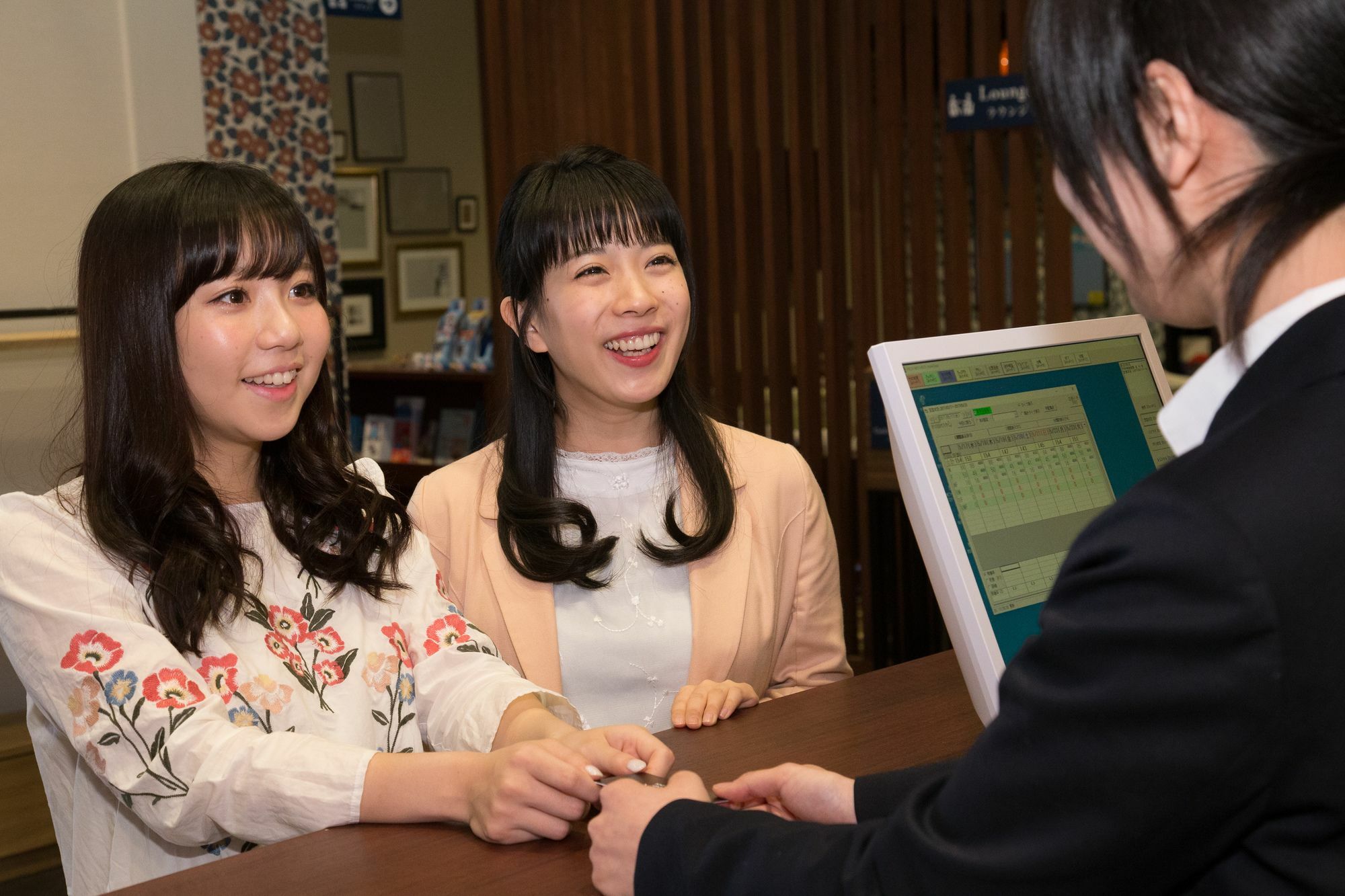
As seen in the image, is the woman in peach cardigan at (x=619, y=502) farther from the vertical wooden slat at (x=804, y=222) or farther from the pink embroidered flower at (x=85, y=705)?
the vertical wooden slat at (x=804, y=222)

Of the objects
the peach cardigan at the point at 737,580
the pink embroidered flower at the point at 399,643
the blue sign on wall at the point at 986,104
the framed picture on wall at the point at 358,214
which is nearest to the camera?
the pink embroidered flower at the point at 399,643

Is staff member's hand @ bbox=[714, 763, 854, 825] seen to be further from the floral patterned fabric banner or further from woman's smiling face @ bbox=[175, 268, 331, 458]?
the floral patterned fabric banner

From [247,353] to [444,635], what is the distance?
0.48 meters

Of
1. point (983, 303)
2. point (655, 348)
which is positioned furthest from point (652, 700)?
point (983, 303)

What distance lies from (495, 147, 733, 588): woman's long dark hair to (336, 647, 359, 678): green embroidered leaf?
44 centimetres

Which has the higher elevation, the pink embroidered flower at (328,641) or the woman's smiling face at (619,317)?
the woman's smiling face at (619,317)

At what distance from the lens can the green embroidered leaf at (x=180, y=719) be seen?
56.9 inches

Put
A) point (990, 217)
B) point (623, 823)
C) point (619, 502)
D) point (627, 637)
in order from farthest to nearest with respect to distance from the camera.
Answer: point (990, 217), point (619, 502), point (627, 637), point (623, 823)

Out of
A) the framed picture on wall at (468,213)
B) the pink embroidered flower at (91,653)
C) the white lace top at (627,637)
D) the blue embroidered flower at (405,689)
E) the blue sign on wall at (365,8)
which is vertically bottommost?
the white lace top at (627,637)

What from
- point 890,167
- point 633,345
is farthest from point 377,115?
point 633,345

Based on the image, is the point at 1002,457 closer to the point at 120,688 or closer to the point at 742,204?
the point at 120,688

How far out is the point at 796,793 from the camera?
123 cm

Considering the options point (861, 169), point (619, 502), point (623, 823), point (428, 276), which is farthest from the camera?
point (428, 276)

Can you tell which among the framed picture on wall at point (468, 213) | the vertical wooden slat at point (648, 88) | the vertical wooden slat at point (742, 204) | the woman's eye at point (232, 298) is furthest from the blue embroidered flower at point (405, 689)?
the framed picture on wall at point (468, 213)
